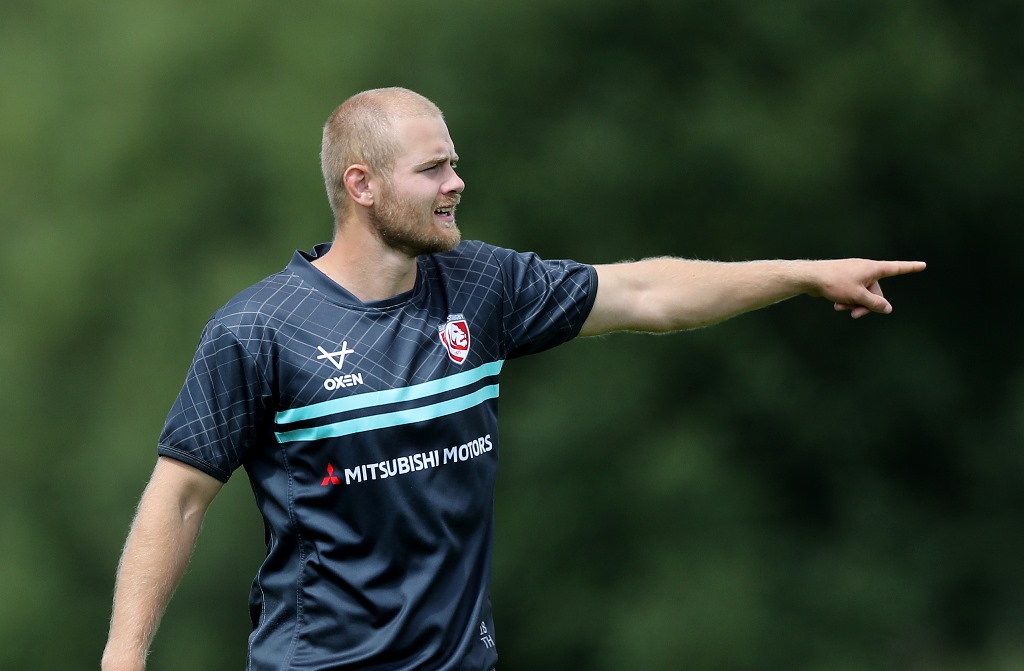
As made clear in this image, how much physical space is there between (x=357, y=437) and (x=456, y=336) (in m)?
0.32

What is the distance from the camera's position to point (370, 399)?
287 centimetres

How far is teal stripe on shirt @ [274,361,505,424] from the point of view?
2848mm

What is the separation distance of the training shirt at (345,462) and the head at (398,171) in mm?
157

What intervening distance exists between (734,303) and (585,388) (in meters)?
3.48

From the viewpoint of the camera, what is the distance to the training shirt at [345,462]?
2.83 metres

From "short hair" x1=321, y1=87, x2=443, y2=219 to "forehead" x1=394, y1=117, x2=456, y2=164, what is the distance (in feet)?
0.04

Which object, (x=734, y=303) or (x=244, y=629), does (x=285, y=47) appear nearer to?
(x=244, y=629)

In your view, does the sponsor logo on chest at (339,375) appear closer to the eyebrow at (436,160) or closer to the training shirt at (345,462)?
the training shirt at (345,462)

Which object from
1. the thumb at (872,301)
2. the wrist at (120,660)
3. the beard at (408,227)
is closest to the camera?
the wrist at (120,660)

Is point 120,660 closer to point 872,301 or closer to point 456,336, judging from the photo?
point 456,336

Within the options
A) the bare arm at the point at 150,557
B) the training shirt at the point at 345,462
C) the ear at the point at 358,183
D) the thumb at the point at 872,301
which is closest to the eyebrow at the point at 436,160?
the ear at the point at 358,183

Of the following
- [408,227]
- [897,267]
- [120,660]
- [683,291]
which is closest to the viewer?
[120,660]

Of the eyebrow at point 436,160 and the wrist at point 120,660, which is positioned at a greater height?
the eyebrow at point 436,160

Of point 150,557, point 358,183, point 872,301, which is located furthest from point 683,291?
point 150,557
